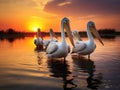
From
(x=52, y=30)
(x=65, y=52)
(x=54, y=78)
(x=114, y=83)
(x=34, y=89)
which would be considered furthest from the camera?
(x=52, y=30)

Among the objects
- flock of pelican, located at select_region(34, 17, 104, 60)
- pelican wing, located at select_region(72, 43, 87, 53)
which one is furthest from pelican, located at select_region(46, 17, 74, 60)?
pelican wing, located at select_region(72, 43, 87, 53)

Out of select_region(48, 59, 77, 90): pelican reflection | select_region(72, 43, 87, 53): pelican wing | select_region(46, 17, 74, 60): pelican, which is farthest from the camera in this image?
select_region(72, 43, 87, 53): pelican wing

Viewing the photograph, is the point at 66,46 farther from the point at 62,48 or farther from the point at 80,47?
the point at 80,47

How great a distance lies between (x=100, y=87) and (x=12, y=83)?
250cm

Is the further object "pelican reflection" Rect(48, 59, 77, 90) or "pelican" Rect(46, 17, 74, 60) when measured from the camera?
"pelican" Rect(46, 17, 74, 60)

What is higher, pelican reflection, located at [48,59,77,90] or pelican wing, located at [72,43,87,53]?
pelican wing, located at [72,43,87,53]

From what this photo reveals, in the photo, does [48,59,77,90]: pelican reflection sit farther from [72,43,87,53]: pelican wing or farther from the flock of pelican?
[72,43,87,53]: pelican wing

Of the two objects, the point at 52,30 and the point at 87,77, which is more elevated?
the point at 52,30

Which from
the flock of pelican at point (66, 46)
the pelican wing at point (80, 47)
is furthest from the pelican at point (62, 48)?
the pelican wing at point (80, 47)

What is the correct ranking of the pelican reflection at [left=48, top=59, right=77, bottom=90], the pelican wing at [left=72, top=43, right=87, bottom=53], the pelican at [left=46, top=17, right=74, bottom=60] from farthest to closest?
1. the pelican wing at [left=72, top=43, right=87, bottom=53]
2. the pelican at [left=46, top=17, right=74, bottom=60]
3. the pelican reflection at [left=48, top=59, right=77, bottom=90]

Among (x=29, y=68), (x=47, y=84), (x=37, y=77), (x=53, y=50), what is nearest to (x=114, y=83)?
(x=47, y=84)

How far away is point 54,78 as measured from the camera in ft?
27.2

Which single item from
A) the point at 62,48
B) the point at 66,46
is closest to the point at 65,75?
the point at 62,48

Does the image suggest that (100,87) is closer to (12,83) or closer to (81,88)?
(81,88)
